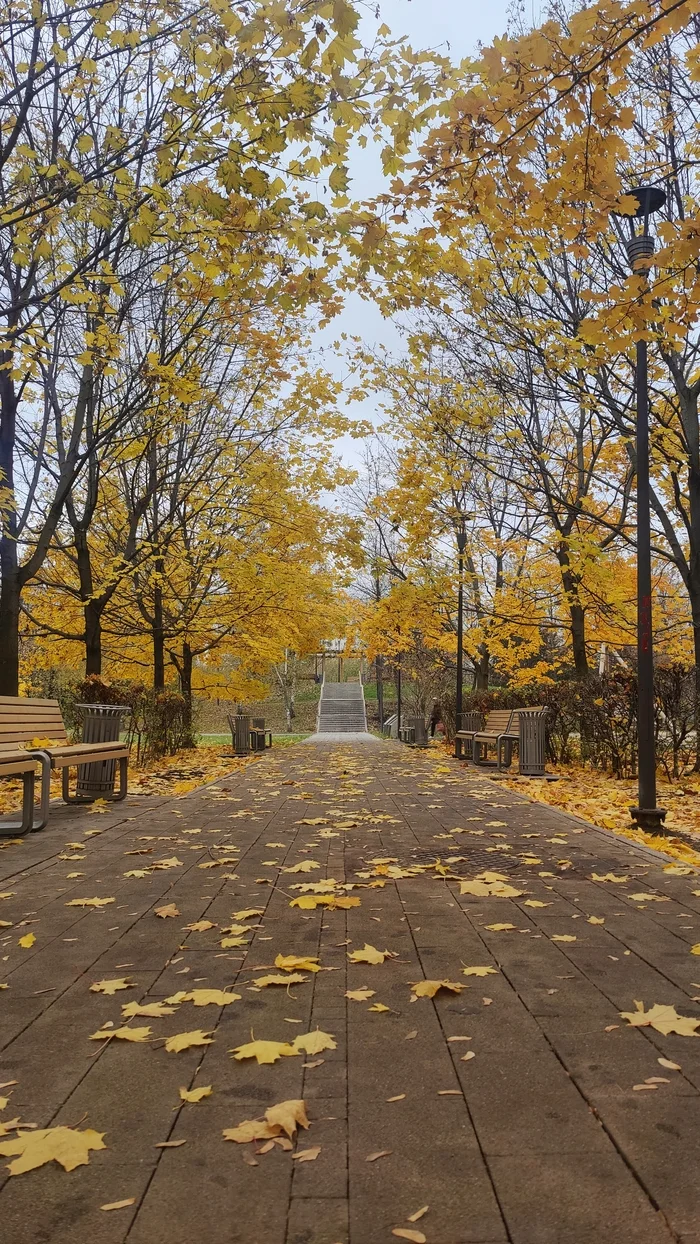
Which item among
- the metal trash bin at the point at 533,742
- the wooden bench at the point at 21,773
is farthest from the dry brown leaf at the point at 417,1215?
the metal trash bin at the point at 533,742

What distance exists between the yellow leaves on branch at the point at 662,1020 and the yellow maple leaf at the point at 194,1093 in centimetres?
141

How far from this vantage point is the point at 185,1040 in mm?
2605

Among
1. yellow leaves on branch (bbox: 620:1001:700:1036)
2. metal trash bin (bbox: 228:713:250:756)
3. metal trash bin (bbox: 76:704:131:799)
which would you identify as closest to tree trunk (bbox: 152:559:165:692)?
metal trash bin (bbox: 228:713:250:756)

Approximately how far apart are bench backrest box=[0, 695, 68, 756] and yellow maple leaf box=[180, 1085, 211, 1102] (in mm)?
4783

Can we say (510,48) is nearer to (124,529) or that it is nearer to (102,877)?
(102,877)

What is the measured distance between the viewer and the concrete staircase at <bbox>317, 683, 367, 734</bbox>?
131ft

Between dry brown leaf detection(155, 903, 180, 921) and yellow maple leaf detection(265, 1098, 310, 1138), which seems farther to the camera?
dry brown leaf detection(155, 903, 180, 921)

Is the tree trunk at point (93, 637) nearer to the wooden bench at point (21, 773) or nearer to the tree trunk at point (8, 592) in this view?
the tree trunk at point (8, 592)

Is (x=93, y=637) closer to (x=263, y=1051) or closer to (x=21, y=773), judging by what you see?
(x=21, y=773)

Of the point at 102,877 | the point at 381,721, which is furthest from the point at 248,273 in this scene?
the point at 381,721

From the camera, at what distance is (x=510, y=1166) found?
189 cm

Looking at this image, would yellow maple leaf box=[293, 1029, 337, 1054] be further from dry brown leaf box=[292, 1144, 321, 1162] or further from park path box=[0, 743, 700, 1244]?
dry brown leaf box=[292, 1144, 321, 1162]

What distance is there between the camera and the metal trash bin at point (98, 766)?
880 centimetres

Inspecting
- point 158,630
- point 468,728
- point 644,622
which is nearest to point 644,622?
point 644,622
